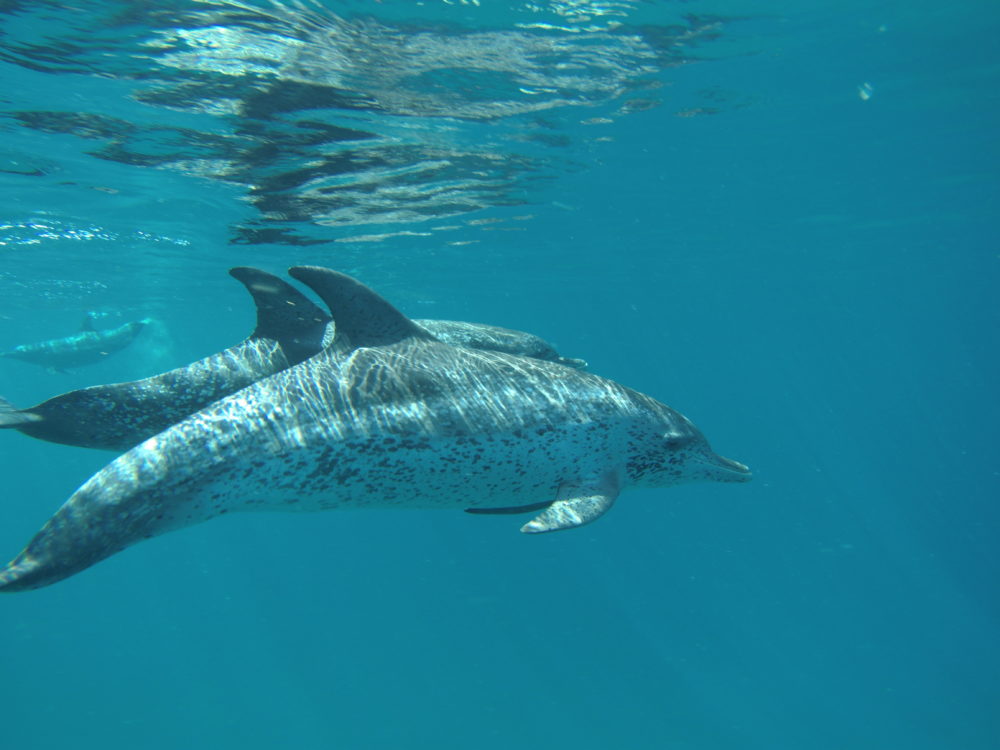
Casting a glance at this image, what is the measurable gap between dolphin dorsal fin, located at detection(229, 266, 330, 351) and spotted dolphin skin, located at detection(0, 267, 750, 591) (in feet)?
4.87

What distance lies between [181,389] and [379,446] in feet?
9.80

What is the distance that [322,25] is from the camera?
9398 mm

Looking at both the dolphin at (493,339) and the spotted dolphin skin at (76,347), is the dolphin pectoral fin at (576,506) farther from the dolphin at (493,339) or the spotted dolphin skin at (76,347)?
the spotted dolphin skin at (76,347)

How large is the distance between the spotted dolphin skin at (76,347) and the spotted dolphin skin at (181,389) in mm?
21148

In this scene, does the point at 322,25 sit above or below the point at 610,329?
above

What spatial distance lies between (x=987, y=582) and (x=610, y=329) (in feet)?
160

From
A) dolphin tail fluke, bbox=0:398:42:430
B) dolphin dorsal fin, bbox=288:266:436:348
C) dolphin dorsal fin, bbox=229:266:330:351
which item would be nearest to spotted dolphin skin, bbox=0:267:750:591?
dolphin dorsal fin, bbox=288:266:436:348

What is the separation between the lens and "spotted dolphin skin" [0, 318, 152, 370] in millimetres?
24750

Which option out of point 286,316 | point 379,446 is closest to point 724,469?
point 379,446

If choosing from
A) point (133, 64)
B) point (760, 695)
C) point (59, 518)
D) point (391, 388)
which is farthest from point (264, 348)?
point (760, 695)

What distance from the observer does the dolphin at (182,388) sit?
245 inches

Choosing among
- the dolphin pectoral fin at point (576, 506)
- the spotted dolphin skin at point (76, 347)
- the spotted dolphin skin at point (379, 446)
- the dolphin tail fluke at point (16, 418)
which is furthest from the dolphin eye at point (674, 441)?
the spotted dolphin skin at point (76, 347)

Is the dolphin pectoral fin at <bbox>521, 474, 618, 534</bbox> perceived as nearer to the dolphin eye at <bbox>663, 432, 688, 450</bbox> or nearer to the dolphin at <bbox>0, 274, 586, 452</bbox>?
the dolphin eye at <bbox>663, 432, 688, 450</bbox>

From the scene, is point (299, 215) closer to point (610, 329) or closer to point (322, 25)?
point (322, 25)
